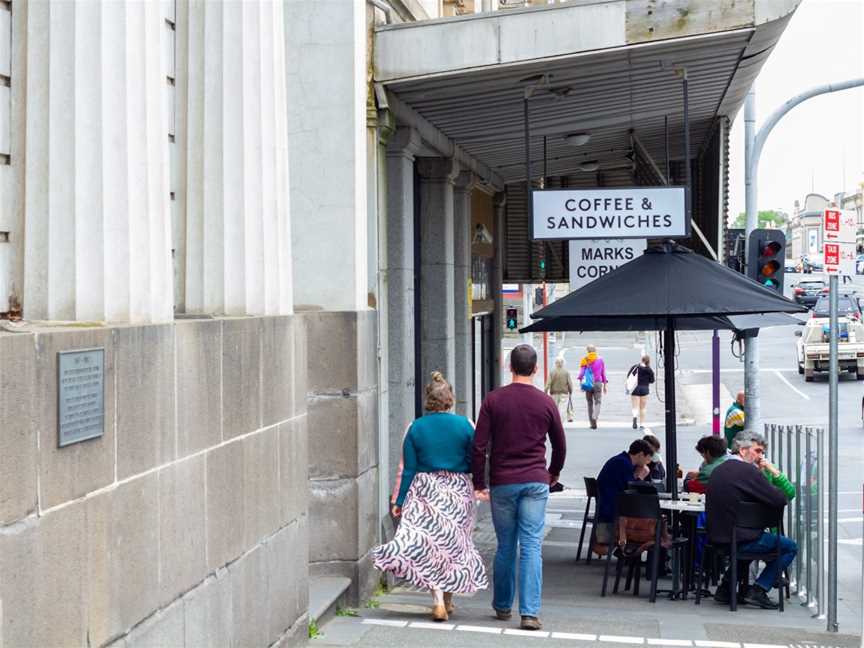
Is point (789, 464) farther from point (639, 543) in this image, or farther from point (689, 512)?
point (639, 543)

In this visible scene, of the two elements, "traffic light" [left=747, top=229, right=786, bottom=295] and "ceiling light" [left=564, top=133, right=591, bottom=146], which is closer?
"traffic light" [left=747, top=229, right=786, bottom=295]

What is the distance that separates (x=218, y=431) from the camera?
245 inches

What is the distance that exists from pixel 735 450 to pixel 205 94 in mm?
5516

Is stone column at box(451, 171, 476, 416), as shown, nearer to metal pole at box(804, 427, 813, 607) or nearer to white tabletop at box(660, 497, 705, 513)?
white tabletop at box(660, 497, 705, 513)

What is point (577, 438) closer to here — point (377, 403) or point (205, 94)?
point (377, 403)

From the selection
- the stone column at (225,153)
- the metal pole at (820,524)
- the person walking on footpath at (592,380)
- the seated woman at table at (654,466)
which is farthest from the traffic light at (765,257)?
the person walking on footpath at (592,380)

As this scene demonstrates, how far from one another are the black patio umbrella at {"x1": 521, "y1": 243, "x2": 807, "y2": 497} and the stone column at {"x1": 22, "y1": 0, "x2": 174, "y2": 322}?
545 centimetres

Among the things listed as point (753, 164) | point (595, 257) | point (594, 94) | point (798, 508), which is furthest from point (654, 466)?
point (753, 164)

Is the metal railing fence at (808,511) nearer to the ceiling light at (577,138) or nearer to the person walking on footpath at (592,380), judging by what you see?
the ceiling light at (577,138)

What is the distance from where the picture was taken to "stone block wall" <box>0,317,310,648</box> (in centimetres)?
418

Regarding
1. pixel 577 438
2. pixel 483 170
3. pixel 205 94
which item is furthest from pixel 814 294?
pixel 205 94

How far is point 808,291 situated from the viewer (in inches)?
2766

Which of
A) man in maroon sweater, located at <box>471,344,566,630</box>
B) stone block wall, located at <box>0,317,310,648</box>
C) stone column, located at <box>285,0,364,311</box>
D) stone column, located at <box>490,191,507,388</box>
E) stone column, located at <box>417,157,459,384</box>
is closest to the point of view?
stone block wall, located at <box>0,317,310,648</box>

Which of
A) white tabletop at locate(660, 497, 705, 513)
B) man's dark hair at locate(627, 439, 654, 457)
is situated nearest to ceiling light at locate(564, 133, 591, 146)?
man's dark hair at locate(627, 439, 654, 457)
